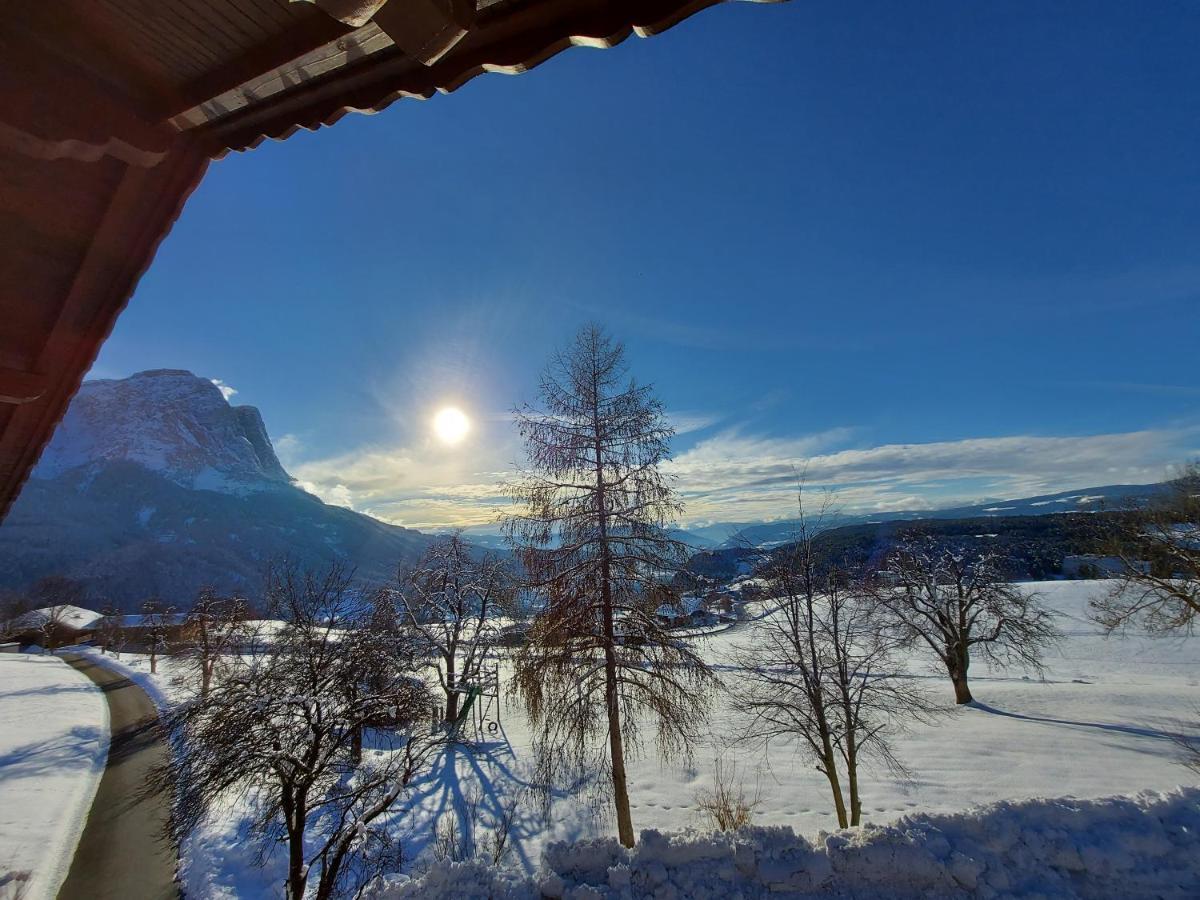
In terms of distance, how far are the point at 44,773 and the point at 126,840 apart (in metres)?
9.85

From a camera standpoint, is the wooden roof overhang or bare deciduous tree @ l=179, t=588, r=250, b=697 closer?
the wooden roof overhang

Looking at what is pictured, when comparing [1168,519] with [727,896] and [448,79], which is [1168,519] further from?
[448,79]

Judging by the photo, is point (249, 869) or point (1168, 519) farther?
point (1168, 519)

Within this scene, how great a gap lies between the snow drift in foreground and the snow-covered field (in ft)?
0.28

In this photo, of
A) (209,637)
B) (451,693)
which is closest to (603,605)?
(451,693)

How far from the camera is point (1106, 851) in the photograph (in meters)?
5.46

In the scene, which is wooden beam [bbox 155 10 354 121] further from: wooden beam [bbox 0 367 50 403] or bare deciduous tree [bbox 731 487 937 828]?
bare deciduous tree [bbox 731 487 937 828]

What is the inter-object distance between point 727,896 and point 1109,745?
1816 cm

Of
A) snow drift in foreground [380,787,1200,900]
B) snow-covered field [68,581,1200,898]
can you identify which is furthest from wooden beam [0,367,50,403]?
snow-covered field [68,581,1200,898]

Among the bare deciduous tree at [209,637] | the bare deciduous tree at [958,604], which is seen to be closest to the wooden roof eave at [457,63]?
the bare deciduous tree at [958,604]

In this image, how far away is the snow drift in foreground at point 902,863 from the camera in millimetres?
5363

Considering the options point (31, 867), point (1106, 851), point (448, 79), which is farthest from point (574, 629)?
point (31, 867)

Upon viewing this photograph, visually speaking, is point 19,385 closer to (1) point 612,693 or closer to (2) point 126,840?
(1) point 612,693

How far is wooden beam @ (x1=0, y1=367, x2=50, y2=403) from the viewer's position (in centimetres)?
197
